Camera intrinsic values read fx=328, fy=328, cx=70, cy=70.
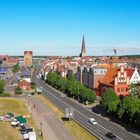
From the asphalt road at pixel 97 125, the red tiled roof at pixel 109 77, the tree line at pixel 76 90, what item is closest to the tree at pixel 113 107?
the asphalt road at pixel 97 125

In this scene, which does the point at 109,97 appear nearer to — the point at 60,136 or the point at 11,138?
the point at 60,136

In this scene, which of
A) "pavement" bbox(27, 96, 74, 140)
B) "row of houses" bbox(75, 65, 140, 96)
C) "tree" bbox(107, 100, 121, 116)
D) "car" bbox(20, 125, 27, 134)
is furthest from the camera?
"row of houses" bbox(75, 65, 140, 96)

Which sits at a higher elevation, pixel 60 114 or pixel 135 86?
pixel 135 86

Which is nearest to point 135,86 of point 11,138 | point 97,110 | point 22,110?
point 97,110

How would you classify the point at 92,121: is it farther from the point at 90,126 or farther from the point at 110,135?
the point at 110,135

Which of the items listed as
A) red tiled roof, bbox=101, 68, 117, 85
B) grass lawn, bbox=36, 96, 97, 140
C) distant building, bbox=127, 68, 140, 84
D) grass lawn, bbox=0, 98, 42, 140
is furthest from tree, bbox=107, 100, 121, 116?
distant building, bbox=127, 68, 140, 84

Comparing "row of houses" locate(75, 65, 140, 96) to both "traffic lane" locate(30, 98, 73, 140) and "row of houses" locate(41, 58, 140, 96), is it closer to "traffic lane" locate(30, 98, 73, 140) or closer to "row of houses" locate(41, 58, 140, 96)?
"row of houses" locate(41, 58, 140, 96)
